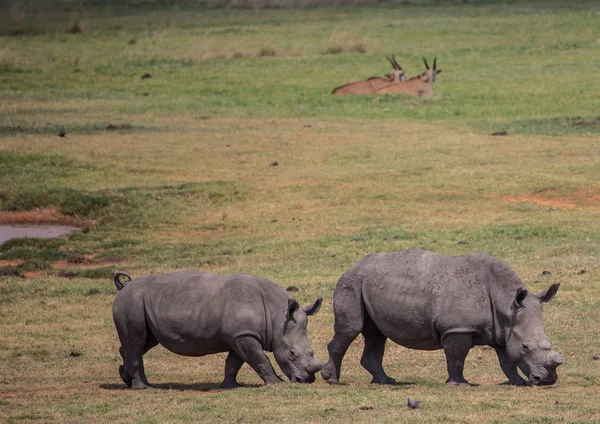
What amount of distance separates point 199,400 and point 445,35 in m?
36.2

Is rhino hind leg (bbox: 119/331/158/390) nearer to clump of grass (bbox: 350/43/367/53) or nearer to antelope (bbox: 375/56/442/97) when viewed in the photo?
antelope (bbox: 375/56/442/97)

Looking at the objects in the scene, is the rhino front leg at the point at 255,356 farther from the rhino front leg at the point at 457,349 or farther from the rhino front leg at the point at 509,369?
the rhino front leg at the point at 509,369

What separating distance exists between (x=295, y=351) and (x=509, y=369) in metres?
1.83

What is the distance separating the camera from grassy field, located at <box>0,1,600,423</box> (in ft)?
34.6

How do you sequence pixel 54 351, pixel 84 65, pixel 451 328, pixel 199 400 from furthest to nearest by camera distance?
pixel 84 65
pixel 54 351
pixel 451 328
pixel 199 400

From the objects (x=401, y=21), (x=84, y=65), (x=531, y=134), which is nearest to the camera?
(x=531, y=134)

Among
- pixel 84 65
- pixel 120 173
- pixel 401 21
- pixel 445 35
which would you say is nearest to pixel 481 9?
pixel 401 21

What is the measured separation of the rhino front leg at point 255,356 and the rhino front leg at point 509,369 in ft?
6.29

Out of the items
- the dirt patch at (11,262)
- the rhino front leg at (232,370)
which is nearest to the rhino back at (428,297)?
the rhino front leg at (232,370)

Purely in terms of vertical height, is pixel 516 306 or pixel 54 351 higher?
pixel 516 306

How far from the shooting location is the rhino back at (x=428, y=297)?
10.6 meters

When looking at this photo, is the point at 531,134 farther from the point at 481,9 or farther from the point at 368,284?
the point at 481,9

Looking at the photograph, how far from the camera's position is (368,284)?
1103cm

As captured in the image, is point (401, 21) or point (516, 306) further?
point (401, 21)
